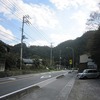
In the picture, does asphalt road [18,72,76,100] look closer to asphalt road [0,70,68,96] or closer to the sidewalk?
the sidewalk

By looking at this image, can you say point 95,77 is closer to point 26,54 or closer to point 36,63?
point 36,63

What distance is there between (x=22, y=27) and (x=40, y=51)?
73481 millimetres

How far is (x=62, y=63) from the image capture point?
155 metres

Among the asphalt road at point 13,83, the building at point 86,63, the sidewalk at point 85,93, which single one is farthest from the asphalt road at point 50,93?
the building at point 86,63

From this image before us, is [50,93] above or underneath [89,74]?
underneath

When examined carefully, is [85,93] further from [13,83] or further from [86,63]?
[86,63]

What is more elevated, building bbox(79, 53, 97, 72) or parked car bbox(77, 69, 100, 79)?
building bbox(79, 53, 97, 72)

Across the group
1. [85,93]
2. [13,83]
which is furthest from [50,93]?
[13,83]

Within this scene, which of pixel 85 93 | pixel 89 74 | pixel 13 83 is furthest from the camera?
pixel 89 74

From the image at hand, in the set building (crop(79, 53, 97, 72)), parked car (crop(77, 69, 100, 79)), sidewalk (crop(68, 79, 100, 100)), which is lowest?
sidewalk (crop(68, 79, 100, 100))

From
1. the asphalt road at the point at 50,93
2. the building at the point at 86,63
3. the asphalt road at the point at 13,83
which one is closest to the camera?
the asphalt road at the point at 50,93

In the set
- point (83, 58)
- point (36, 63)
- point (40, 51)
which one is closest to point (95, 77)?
point (83, 58)

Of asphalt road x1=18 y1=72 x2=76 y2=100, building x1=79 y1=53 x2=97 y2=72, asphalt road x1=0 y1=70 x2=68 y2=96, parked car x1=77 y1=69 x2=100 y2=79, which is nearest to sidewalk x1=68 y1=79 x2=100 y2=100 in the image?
asphalt road x1=18 y1=72 x2=76 y2=100

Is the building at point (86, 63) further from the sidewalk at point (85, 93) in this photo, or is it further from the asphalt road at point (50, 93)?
the asphalt road at point (50, 93)
